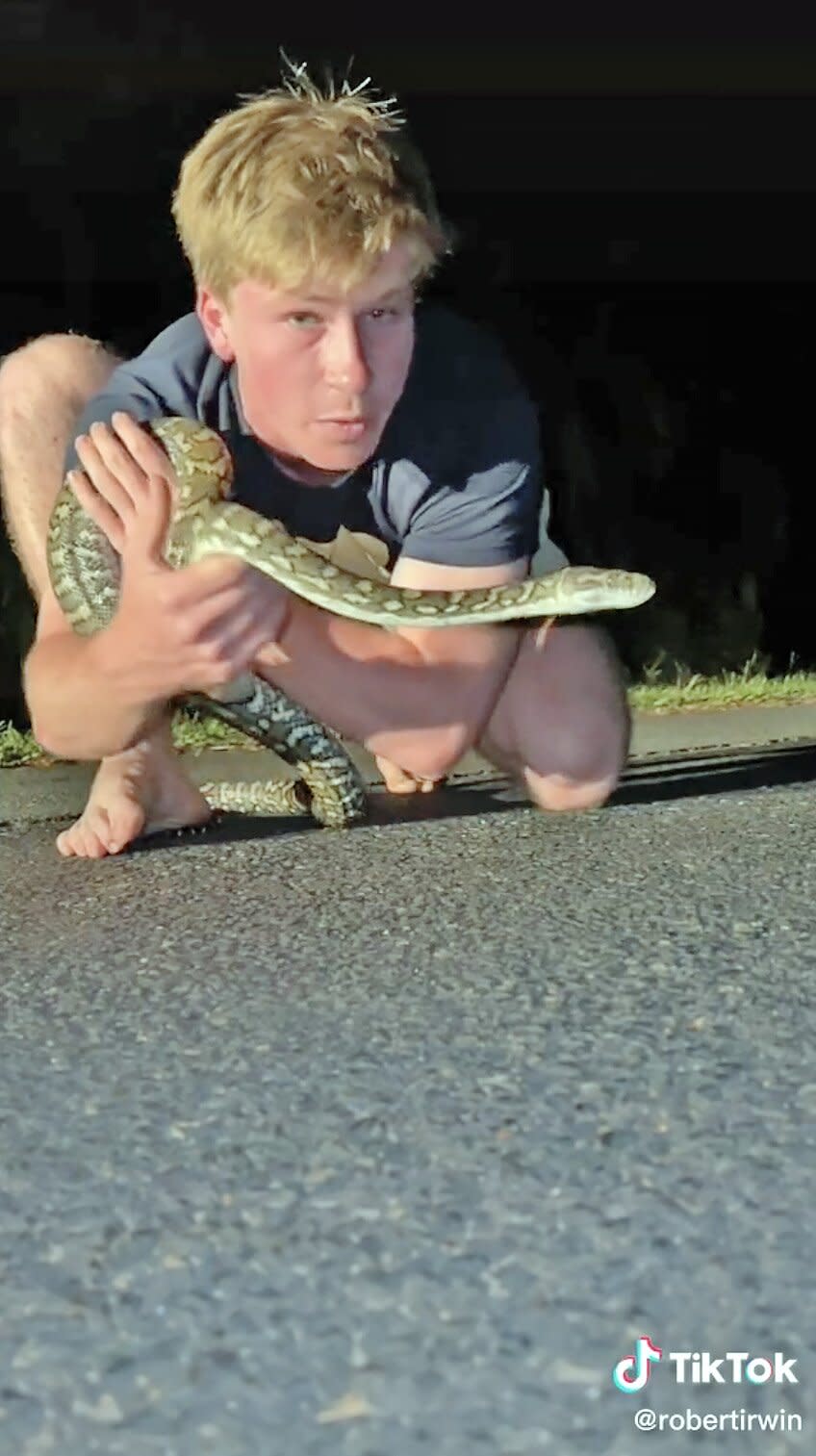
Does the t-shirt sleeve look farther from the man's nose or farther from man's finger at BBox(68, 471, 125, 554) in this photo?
man's finger at BBox(68, 471, 125, 554)

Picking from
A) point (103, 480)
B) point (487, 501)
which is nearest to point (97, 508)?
point (103, 480)

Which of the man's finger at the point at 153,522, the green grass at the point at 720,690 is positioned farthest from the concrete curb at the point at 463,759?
the man's finger at the point at 153,522

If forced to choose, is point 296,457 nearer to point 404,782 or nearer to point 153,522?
point 153,522

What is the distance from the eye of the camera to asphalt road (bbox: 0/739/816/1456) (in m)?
1.35

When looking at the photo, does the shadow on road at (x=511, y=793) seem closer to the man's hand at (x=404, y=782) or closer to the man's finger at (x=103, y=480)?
the man's hand at (x=404, y=782)

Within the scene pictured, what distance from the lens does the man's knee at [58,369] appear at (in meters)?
3.97

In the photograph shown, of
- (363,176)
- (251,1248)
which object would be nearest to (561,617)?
(363,176)

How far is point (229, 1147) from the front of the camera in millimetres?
1894

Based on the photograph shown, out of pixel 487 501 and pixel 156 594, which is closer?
pixel 156 594

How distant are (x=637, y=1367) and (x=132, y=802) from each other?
2.68 meters

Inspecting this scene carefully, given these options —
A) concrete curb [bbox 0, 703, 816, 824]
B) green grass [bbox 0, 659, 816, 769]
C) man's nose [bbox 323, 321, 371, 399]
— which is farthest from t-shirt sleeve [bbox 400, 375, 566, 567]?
green grass [bbox 0, 659, 816, 769]

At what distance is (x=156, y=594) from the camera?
3.36 metres

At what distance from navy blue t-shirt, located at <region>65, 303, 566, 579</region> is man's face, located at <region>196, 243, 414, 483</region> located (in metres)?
0.04

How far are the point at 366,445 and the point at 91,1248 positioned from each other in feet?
7.21
